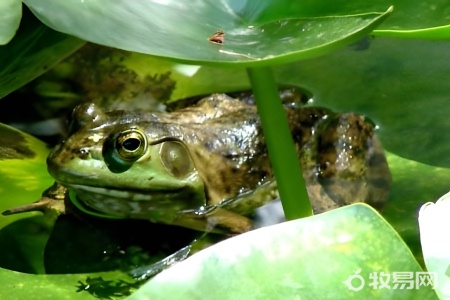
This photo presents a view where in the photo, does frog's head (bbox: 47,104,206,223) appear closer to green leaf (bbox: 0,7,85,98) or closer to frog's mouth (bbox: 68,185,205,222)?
frog's mouth (bbox: 68,185,205,222)

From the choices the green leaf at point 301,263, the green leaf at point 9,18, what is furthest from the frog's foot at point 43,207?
the green leaf at point 301,263

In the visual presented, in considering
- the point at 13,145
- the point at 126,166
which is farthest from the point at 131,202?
the point at 13,145

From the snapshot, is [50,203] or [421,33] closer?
[421,33]

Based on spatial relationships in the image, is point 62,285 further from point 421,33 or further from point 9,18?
point 421,33

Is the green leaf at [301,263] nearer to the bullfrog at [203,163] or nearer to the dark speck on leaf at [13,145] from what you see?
the bullfrog at [203,163]

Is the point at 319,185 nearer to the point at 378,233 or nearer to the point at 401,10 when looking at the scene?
the point at 401,10

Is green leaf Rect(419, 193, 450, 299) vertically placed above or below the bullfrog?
below

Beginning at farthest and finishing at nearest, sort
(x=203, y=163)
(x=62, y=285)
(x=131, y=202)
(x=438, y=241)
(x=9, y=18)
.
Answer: (x=203, y=163) → (x=131, y=202) → (x=62, y=285) → (x=9, y=18) → (x=438, y=241)

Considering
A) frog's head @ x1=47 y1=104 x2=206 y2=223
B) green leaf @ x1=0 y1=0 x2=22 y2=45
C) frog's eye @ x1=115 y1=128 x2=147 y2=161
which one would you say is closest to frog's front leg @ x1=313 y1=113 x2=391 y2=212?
frog's head @ x1=47 y1=104 x2=206 y2=223

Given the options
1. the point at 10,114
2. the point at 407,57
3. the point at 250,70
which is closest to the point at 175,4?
the point at 250,70
